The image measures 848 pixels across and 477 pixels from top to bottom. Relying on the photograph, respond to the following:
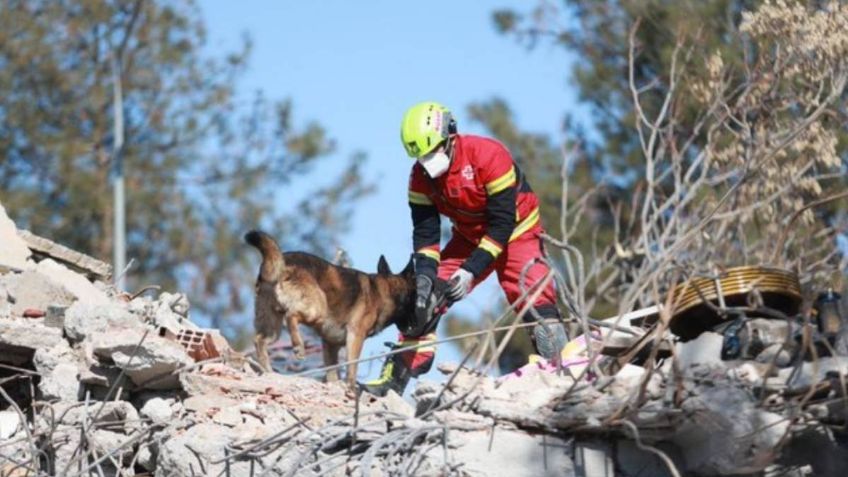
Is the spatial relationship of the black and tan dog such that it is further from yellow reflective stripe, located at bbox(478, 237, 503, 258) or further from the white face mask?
the white face mask

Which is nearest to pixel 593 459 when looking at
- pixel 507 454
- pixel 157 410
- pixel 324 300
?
pixel 507 454

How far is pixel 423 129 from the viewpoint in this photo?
11047mm

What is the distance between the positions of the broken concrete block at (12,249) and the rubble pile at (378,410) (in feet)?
1.22

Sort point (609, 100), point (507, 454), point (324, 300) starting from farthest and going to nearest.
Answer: point (609, 100) → point (324, 300) → point (507, 454)

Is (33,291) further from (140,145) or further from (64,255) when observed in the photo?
(140,145)

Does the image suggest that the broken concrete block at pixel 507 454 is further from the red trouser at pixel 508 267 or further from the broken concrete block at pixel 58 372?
the red trouser at pixel 508 267

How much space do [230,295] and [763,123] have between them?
1292cm

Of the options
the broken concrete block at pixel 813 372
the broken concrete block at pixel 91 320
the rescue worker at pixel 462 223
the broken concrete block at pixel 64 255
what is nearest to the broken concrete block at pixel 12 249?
the broken concrete block at pixel 64 255

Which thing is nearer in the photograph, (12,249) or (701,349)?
(701,349)

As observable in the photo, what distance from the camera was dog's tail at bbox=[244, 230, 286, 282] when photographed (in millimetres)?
12797

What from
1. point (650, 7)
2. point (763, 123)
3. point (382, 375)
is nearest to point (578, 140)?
point (650, 7)

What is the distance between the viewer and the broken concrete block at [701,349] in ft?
25.7

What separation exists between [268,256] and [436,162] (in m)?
2.23

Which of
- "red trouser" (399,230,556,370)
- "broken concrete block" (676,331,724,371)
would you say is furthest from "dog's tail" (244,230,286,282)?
"broken concrete block" (676,331,724,371)
